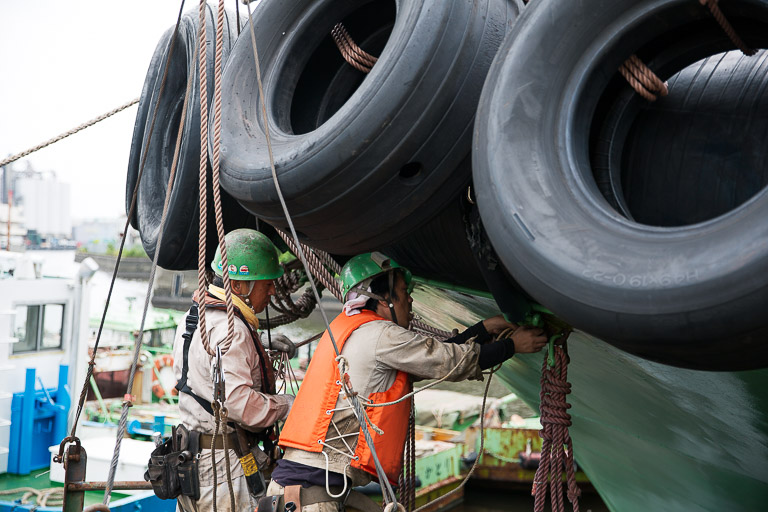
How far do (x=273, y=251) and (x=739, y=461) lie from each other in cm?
206

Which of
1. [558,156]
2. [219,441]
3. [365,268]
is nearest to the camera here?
[558,156]

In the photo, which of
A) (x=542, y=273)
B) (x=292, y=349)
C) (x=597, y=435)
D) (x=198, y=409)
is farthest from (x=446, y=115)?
(x=597, y=435)

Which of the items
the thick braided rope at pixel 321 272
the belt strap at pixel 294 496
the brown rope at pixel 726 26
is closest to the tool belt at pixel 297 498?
the belt strap at pixel 294 496

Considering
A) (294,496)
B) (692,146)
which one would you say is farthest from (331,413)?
(692,146)

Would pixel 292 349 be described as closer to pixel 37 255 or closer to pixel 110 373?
pixel 37 255

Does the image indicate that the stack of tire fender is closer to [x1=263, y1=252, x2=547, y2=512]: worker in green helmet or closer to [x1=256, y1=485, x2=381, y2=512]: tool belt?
[x1=263, y1=252, x2=547, y2=512]: worker in green helmet

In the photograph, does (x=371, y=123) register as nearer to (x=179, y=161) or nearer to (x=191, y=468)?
(x=179, y=161)

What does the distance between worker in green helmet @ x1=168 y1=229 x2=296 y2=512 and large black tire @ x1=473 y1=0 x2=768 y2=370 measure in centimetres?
150

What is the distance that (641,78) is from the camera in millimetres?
1797

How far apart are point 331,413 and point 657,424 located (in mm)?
1589

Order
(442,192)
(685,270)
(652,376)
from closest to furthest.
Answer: (685,270) < (442,192) < (652,376)

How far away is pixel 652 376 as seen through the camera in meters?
2.77

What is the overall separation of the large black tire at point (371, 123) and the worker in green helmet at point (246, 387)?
62 centimetres

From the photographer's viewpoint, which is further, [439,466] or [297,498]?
[439,466]
